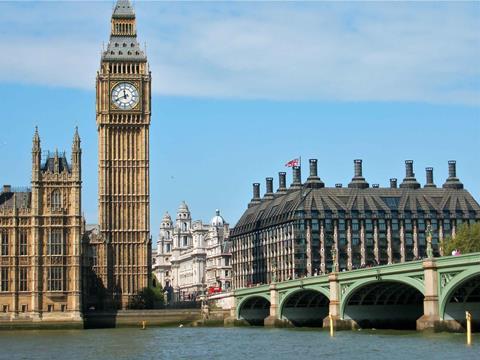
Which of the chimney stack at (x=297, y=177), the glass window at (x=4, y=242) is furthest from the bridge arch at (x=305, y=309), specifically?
the chimney stack at (x=297, y=177)

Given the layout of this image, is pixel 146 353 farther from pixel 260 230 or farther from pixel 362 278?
pixel 260 230

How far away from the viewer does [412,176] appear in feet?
551

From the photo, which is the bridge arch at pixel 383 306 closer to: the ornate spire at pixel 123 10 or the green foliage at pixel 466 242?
the green foliage at pixel 466 242

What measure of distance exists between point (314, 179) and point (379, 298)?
66.6 metres

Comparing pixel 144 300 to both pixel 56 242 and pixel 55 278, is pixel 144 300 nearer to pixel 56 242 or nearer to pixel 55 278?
pixel 55 278

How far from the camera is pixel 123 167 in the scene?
141750 millimetres

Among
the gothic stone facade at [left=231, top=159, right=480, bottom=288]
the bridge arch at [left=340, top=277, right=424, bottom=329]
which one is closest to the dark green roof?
the gothic stone facade at [left=231, top=159, right=480, bottom=288]

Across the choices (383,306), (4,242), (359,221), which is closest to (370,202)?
(359,221)

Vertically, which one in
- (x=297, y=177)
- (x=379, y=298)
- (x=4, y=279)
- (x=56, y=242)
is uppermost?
(x=297, y=177)

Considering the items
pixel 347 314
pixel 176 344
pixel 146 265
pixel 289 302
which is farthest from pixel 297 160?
pixel 176 344

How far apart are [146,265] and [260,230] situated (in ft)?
120

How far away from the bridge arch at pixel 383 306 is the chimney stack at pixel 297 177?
233 feet

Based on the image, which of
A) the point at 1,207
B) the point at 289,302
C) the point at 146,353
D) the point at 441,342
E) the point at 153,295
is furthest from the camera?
the point at 153,295

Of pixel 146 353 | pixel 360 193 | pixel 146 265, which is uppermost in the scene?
pixel 360 193
